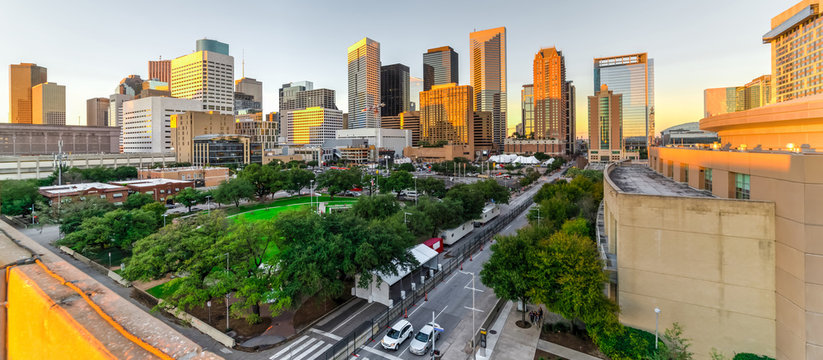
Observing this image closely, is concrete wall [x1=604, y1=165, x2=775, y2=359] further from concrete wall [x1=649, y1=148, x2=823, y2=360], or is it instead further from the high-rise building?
the high-rise building

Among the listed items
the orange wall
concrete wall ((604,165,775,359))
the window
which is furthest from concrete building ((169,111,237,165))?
the orange wall

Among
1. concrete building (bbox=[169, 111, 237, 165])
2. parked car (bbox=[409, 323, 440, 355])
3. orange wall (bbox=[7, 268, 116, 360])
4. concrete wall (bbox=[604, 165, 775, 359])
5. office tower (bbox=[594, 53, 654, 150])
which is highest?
office tower (bbox=[594, 53, 654, 150])

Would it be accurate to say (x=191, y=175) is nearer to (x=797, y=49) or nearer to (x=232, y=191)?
(x=232, y=191)

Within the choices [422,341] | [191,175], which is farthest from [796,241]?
[191,175]

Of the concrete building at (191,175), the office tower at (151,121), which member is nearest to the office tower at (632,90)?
the concrete building at (191,175)

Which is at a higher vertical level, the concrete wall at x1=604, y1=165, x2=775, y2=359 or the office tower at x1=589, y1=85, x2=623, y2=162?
the office tower at x1=589, y1=85, x2=623, y2=162

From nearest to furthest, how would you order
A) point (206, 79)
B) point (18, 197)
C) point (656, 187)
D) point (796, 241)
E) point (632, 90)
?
point (796, 241)
point (656, 187)
point (18, 197)
point (206, 79)
point (632, 90)

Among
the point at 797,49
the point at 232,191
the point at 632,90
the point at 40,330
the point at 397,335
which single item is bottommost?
the point at 397,335
